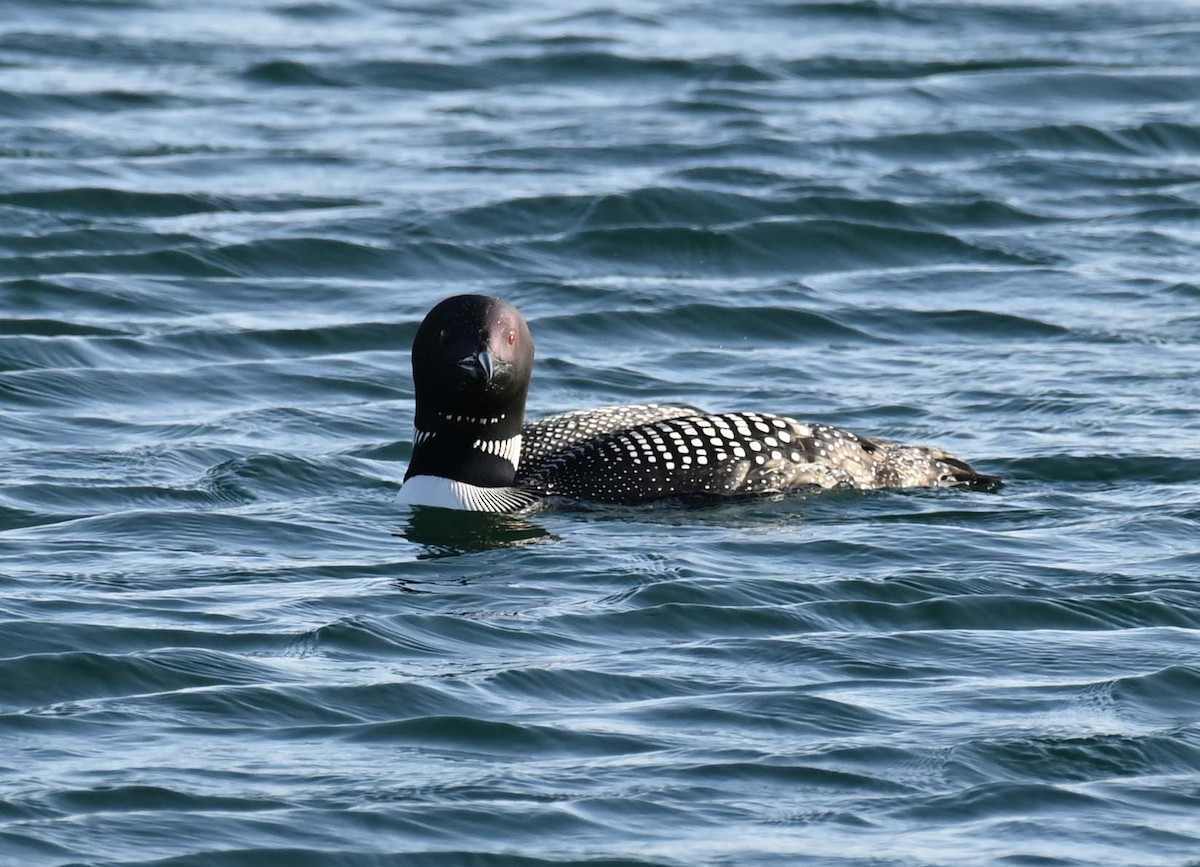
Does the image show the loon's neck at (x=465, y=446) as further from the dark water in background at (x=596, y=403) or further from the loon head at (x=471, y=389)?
the dark water in background at (x=596, y=403)

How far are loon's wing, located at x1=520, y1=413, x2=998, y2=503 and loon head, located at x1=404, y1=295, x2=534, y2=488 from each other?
20 centimetres

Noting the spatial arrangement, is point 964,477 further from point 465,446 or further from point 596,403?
point 596,403

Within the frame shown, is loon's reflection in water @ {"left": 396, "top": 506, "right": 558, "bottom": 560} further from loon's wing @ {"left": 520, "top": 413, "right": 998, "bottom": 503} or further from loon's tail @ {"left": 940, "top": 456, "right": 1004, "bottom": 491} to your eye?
loon's tail @ {"left": 940, "top": 456, "right": 1004, "bottom": 491}

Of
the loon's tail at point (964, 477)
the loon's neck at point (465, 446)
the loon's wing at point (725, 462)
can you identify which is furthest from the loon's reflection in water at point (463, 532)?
the loon's tail at point (964, 477)

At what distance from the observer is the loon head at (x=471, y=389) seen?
311 inches

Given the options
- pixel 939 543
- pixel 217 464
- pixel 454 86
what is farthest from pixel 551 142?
pixel 939 543

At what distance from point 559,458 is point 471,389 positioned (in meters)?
0.53

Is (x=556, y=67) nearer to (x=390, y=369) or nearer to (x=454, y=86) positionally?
(x=454, y=86)

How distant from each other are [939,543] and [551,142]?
7.40 metres

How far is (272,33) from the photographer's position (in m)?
17.5

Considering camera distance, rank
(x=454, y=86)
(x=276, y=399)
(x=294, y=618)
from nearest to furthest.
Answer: (x=294, y=618) < (x=276, y=399) < (x=454, y=86)

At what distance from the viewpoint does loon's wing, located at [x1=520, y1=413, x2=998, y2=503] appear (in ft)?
26.5

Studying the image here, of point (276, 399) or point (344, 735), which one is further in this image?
point (276, 399)

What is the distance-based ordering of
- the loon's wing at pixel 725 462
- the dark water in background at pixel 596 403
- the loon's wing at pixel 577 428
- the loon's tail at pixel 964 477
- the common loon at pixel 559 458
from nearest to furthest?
1. the dark water in background at pixel 596 403
2. the common loon at pixel 559 458
3. the loon's wing at pixel 725 462
4. the loon's tail at pixel 964 477
5. the loon's wing at pixel 577 428
